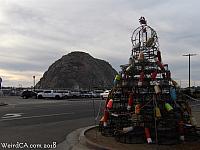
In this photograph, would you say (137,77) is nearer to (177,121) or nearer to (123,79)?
(123,79)

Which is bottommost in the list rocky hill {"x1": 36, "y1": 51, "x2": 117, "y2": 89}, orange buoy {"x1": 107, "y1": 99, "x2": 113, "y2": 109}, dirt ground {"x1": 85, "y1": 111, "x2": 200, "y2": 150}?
dirt ground {"x1": 85, "y1": 111, "x2": 200, "y2": 150}

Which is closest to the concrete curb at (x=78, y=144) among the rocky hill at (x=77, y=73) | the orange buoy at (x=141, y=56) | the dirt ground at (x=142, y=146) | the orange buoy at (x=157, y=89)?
the dirt ground at (x=142, y=146)

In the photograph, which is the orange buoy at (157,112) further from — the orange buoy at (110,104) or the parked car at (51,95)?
the parked car at (51,95)

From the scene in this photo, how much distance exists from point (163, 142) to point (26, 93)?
57133mm

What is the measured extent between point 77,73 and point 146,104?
5939 inches

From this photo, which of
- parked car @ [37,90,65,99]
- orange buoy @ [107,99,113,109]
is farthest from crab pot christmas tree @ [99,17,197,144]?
parked car @ [37,90,65,99]

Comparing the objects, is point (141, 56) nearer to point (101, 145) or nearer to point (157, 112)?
point (157, 112)

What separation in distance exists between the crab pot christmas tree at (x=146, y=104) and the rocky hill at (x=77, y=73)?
447 ft

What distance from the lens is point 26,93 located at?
66.9 m

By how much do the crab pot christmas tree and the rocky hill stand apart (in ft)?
447

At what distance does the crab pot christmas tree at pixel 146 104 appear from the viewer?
12.1 m

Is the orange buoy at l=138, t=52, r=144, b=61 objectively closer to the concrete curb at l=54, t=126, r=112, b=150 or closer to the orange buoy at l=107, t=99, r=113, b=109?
the orange buoy at l=107, t=99, r=113, b=109

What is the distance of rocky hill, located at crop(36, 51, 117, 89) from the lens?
6260 inches

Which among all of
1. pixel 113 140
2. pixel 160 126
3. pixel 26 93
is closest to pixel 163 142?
pixel 160 126
